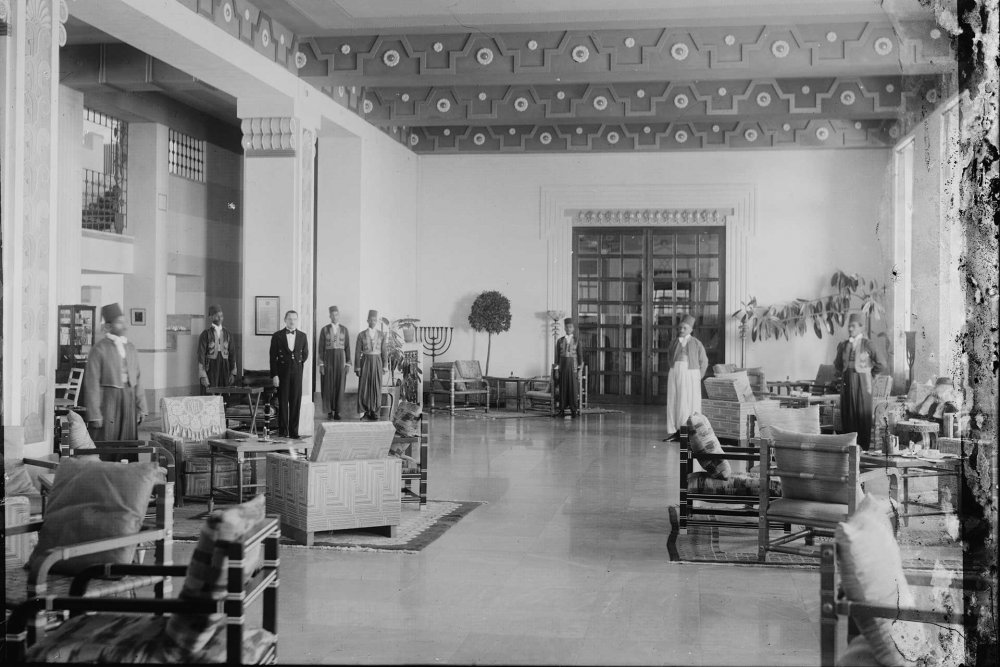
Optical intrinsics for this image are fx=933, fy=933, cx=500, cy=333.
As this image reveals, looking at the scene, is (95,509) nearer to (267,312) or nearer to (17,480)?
(17,480)

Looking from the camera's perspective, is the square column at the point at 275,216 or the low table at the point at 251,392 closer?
the low table at the point at 251,392

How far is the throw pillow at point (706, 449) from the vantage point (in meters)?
6.35

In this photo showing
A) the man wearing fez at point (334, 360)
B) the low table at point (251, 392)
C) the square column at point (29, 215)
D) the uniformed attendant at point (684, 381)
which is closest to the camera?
the square column at point (29, 215)

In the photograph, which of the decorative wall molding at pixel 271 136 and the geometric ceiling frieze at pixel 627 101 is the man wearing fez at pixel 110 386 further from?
the geometric ceiling frieze at pixel 627 101

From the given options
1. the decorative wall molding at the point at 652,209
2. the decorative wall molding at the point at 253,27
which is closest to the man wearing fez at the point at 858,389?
the decorative wall molding at the point at 652,209

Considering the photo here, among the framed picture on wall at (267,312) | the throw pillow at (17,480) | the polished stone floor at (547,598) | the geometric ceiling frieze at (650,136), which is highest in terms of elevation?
the geometric ceiling frieze at (650,136)

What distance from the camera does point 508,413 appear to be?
15195 mm

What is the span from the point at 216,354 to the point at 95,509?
31.8 feet

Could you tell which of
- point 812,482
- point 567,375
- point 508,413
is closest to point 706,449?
point 812,482

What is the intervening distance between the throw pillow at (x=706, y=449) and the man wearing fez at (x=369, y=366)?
7.60m

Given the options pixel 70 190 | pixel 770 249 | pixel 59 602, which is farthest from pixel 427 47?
pixel 59 602

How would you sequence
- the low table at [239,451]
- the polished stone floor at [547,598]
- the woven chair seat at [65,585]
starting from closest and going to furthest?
the woven chair seat at [65,585] → the polished stone floor at [547,598] → the low table at [239,451]

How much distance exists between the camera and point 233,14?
993 cm

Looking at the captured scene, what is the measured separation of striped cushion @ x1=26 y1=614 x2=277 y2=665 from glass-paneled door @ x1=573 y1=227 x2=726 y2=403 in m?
14.4
